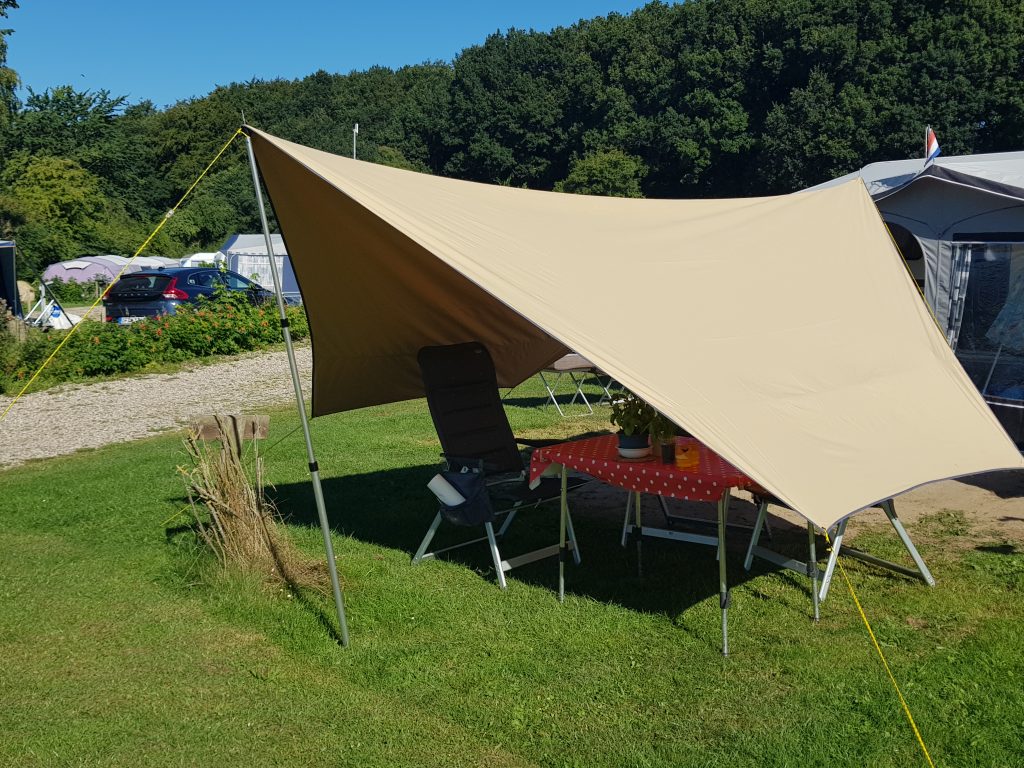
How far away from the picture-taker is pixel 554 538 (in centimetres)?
538

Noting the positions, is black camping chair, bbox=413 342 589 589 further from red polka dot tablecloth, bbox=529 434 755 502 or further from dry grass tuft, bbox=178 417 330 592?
dry grass tuft, bbox=178 417 330 592

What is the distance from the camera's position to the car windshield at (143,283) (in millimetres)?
14664

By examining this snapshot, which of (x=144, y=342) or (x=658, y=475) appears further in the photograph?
(x=144, y=342)

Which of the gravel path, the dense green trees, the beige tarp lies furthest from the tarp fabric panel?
the dense green trees

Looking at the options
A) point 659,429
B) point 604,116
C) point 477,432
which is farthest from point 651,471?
point 604,116

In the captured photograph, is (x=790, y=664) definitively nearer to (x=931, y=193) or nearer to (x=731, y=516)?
(x=731, y=516)

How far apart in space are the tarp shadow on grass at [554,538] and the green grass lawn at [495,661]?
0.02 m

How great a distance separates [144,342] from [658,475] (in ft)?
31.3

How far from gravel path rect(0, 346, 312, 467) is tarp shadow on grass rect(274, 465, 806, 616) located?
272cm

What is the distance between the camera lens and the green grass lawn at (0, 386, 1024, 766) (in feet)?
10.2

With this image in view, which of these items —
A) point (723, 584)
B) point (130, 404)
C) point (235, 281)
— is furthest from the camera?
point (235, 281)

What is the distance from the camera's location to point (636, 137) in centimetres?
4106

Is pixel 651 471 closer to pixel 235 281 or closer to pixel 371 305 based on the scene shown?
pixel 371 305

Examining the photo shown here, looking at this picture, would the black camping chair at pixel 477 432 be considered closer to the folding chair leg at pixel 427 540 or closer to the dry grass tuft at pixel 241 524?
the folding chair leg at pixel 427 540
